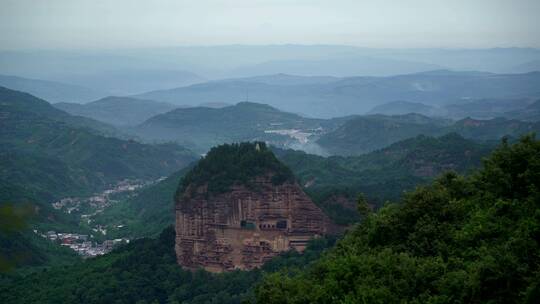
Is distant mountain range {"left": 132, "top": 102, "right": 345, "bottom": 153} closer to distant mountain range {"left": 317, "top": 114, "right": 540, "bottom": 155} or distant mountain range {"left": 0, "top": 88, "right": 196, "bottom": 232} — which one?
distant mountain range {"left": 317, "top": 114, "right": 540, "bottom": 155}

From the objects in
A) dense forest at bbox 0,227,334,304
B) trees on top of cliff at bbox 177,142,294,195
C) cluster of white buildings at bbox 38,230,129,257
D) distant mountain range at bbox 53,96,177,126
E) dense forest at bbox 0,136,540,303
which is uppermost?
dense forest at bbox 0,136,540,303

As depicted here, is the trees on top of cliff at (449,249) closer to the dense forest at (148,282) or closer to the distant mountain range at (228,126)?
the dense forest at (148,282)

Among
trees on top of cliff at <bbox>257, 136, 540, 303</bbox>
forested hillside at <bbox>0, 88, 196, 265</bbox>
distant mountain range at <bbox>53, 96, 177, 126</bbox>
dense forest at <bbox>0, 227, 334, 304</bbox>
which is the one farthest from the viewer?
distant mountain range at <bbox>53, 96, 177, 126</bbox>

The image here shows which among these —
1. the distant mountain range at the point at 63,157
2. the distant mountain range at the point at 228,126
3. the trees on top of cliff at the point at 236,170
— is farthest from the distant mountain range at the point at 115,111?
the trees on top of cliff at the point at 236,170

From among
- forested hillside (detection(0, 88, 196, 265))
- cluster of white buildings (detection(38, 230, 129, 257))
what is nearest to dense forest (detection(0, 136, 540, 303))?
cluster of white buildings (detection(38, 230, 129, 257))

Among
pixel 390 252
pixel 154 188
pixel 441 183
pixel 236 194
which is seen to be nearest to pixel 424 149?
pixel 154 188

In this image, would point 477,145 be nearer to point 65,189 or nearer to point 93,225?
point 93,225
